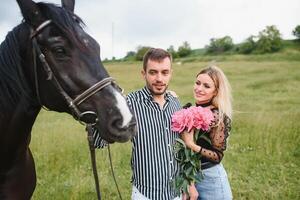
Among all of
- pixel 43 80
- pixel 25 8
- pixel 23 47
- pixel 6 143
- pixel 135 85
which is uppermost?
pixel 25 8

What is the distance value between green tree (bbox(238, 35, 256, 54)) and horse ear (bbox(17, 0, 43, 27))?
77.9 metres

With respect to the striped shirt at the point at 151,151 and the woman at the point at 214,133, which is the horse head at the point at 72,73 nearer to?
the striped shirt at the point at 151,151

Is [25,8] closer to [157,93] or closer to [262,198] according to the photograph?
[157,93]

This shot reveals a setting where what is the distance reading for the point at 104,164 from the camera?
753cm

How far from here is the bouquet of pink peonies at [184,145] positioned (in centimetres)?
345

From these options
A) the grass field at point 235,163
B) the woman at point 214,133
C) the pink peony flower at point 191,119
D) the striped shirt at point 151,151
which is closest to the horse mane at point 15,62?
the striped shirt at point 151,151

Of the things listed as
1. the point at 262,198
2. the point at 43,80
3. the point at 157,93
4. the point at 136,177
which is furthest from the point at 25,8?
the point at 262,198

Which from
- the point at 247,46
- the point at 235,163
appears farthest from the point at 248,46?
the point at 235,163

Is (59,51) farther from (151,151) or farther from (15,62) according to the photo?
(151,151)

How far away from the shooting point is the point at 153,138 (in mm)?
3428

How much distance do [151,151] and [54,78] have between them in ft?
3.61

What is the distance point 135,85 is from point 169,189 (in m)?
26.8

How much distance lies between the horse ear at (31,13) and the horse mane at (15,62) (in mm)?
46

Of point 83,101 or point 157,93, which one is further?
point 157,93
